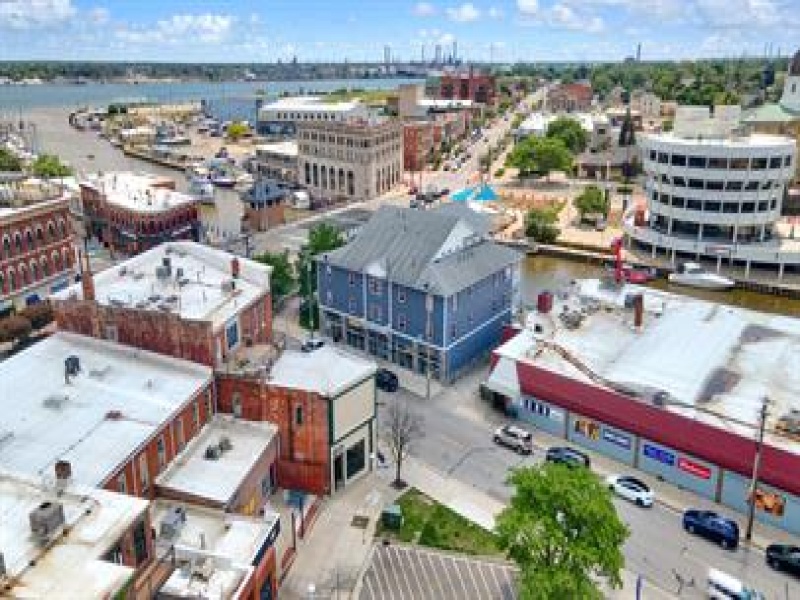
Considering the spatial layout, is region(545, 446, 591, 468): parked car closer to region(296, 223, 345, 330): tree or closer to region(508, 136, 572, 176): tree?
region(296, 223, 345, 330): tree

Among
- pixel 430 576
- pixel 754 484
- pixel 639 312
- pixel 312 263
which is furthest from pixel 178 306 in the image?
pixel 754 484

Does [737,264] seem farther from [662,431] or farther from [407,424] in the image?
[407,424]

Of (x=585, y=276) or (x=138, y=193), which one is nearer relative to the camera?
(x=585, y=276)

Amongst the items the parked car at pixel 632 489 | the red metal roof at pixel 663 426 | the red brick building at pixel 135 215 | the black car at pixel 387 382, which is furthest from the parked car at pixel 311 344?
the red brick building at pixel 135 215

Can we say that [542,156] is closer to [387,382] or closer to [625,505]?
[387,382]

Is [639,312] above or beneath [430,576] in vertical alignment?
above

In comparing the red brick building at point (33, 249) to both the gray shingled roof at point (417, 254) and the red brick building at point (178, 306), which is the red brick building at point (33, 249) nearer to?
the red brick building at point (178, 306)

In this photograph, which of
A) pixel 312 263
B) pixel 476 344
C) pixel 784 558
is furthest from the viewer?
pixel 312 263
